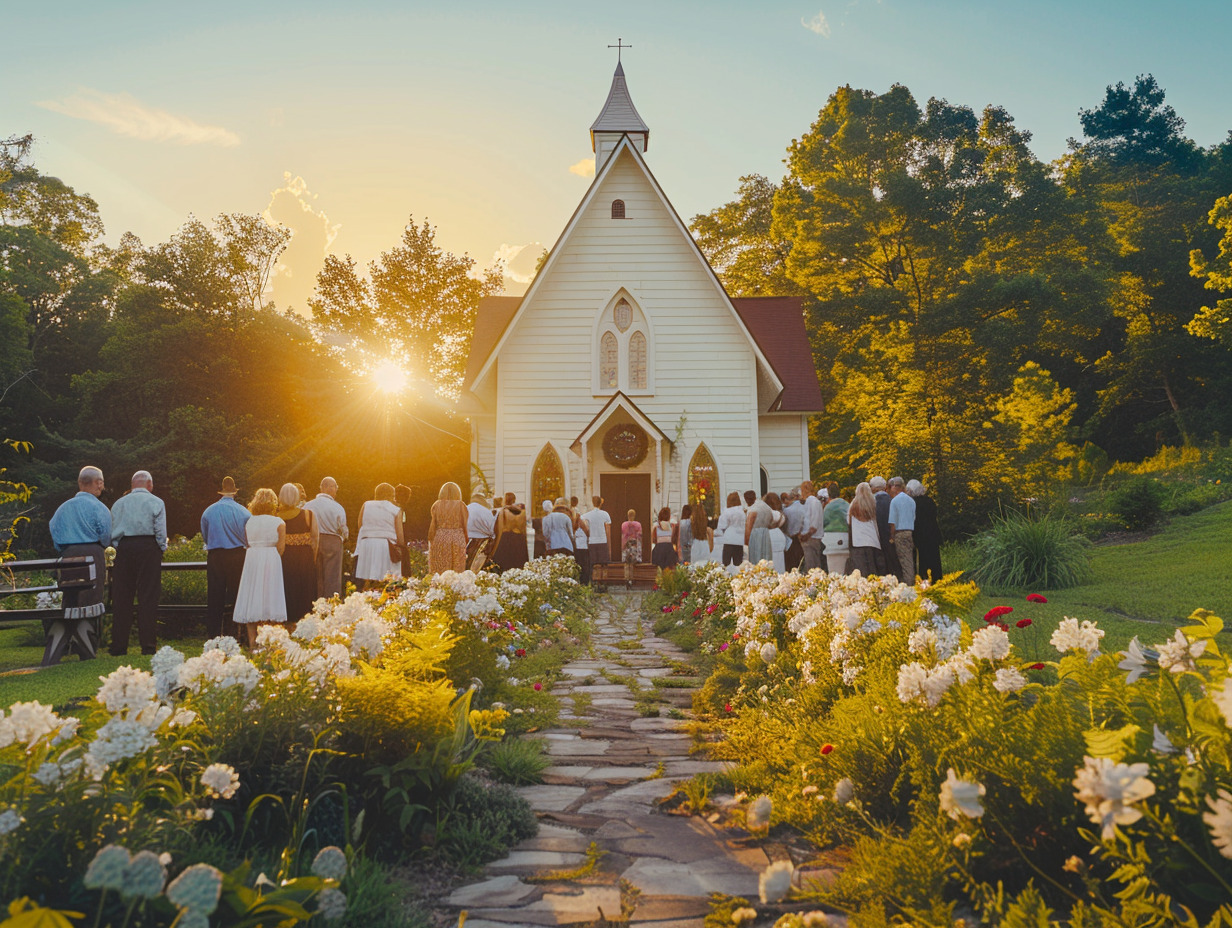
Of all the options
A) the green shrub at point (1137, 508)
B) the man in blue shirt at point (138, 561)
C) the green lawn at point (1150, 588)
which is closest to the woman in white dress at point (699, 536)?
the green lawn at point (1150, 588)

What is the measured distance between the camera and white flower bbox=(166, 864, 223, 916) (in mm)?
1820

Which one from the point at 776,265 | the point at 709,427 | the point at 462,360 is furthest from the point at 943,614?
the point at 462,360

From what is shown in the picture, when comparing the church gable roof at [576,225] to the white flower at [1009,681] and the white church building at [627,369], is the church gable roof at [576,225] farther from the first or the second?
the white flower at [1009,681]

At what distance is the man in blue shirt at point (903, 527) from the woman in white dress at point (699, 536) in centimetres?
459

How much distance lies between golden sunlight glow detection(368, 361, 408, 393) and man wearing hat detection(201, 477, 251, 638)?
3402 cm

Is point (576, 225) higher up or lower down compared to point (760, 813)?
higher up

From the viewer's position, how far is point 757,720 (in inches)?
207

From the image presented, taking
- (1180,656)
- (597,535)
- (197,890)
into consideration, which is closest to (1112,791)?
(1180,656)

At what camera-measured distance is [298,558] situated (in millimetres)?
10250

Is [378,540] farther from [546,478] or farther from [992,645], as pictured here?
[546,478]

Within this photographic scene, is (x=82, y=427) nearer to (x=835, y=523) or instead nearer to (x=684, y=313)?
(x=684, y=313)

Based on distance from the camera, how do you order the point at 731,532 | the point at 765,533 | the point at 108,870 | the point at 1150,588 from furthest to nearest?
the point at 731,532, the point at 765,533, the point at 1150,588, the point at 108,870

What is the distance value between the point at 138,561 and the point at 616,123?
21643 millimetres

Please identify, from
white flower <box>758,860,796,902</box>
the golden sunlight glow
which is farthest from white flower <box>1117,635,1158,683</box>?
the golden sunlight glow
